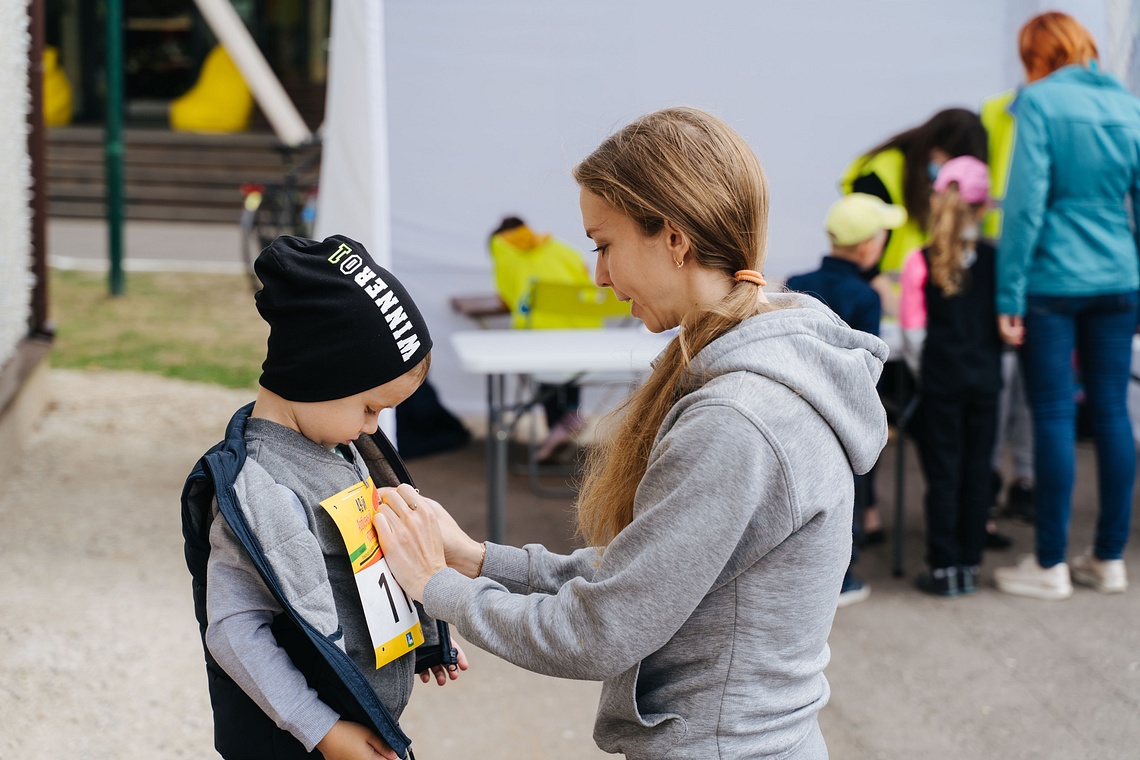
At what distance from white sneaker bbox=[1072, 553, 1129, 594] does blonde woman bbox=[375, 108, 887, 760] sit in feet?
10.4

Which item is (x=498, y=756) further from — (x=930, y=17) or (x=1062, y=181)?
(x=930, y=17)

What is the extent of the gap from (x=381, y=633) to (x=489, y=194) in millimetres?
4871

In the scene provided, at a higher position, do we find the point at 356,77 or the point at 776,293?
the point at 356,77

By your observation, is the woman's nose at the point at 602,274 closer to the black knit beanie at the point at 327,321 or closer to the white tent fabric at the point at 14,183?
the black knit beanie at the point at 327,321

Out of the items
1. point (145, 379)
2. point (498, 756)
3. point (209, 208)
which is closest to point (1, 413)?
point (145, 379)

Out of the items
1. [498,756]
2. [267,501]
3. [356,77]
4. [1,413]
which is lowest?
[498,756]

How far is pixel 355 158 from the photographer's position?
4.17 meters

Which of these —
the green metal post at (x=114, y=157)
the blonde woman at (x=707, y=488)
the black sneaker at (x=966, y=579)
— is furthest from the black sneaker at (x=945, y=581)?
Result: the green metal post at (x=114, y=157)

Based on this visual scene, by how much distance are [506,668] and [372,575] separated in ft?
6.77

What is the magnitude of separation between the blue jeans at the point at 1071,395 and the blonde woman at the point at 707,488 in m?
2.82

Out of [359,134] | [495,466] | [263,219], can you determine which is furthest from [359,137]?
[263,219]

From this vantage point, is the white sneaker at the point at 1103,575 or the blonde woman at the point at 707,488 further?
the white sneaker at the point at 1103,575

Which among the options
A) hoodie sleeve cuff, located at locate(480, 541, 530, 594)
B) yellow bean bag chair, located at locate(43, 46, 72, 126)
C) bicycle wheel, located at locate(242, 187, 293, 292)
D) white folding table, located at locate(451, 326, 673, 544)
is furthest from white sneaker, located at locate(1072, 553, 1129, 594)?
yellow bean bag chair, located at locate(43, 46, 72, 126)

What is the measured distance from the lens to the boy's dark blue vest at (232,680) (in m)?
1.50
